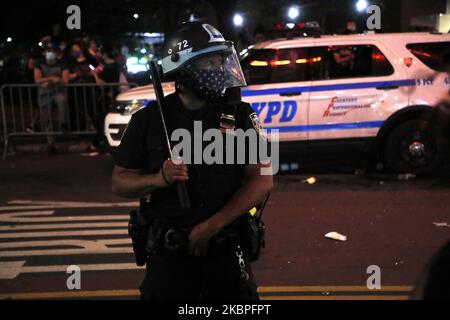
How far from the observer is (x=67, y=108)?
10836 mm

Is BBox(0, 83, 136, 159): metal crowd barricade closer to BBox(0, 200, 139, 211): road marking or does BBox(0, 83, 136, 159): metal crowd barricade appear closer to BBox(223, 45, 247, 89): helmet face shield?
BBox(0, 200, 139, 211): road marking

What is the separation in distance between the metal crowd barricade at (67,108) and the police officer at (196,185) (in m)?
8.14

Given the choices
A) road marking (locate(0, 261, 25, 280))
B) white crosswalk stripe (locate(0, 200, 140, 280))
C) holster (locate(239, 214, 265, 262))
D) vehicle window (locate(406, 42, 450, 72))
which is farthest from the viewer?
vehicle window (locate(406, 42, 450, 72))

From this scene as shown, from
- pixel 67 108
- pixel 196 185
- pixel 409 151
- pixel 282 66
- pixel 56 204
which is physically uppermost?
pixel 282 66

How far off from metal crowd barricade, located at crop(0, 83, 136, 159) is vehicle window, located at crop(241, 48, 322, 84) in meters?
3.37

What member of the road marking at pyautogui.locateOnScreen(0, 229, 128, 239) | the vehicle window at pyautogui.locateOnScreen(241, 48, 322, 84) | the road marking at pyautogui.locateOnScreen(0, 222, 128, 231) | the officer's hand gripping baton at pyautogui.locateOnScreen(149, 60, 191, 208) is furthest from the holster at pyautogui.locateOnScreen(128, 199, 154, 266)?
the vehicle window at pyautogui.locateOnScreen(241, 48, 322, 84)

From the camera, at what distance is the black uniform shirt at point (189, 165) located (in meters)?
2.55

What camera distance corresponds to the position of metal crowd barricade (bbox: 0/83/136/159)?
10.7m

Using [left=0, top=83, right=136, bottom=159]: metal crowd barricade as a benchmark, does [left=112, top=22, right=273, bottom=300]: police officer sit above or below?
above

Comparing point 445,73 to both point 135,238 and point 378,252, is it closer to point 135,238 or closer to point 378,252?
point 135,238

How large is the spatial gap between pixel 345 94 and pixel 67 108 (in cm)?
527

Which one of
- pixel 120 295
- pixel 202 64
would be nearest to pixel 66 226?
pixel 120 295

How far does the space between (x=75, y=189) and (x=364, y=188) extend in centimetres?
369

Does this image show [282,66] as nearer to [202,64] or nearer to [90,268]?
[90,268]
